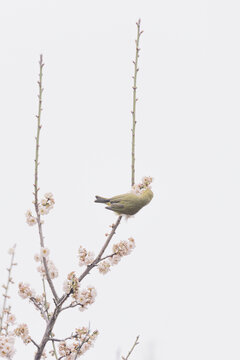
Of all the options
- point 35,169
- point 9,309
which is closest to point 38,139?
point 35,169

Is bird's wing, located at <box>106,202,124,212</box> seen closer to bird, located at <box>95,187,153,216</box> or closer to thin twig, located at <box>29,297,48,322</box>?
bird, located at <box>95,187,153,216</box>

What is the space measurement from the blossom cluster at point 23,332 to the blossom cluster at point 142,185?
124cm

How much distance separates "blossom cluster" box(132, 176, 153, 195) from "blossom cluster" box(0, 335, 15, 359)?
4.43 feet

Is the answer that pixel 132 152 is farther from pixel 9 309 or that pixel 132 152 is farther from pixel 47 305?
pixel 9 309

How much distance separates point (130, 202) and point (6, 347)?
129 cm

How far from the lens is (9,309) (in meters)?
3.85

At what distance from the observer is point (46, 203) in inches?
123

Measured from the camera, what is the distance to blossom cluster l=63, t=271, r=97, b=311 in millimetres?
2820

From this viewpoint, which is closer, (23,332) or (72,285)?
(72,285)

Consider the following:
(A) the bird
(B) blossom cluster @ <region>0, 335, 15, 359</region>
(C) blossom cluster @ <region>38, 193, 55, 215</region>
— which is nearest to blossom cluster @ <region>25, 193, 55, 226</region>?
(C) blossom cluster @ <region>38, 193, 55, 215</region>

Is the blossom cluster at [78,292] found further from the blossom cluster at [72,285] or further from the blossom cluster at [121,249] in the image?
the blossom cluster at [121,249]

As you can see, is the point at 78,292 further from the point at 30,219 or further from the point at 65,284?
the point at 30,219

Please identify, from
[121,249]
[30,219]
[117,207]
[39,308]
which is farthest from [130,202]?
[39,308]

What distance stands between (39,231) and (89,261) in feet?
1.67
